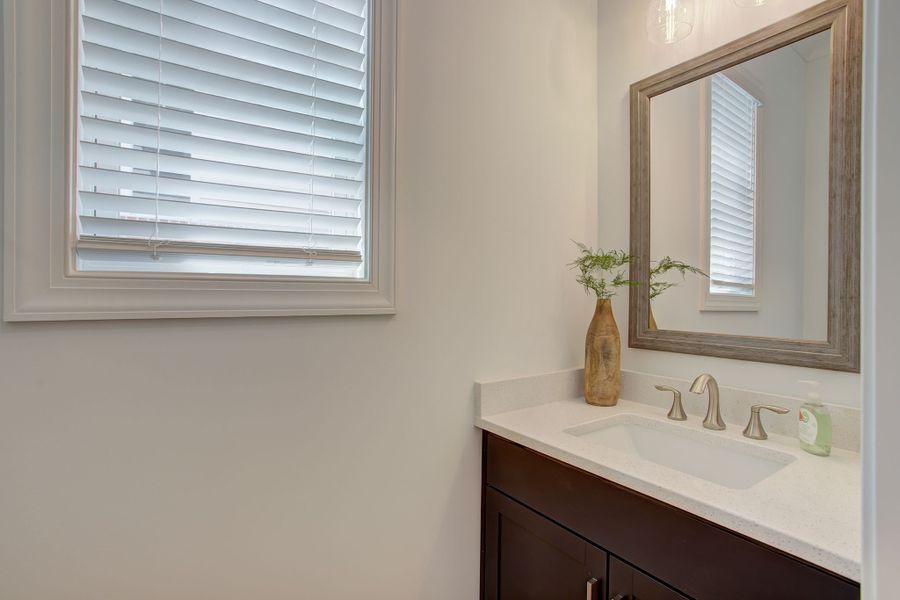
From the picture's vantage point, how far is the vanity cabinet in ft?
2.36

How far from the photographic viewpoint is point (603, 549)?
959 mm

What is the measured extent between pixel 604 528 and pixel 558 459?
169 millimetres

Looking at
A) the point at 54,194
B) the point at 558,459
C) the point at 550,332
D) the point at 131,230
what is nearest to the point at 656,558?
the point at 558,459

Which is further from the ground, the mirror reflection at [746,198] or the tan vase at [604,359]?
the mirror reflection at [746,198]

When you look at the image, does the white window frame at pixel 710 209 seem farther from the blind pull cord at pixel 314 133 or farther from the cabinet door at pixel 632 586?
the blind pull cord at pixel 314 133

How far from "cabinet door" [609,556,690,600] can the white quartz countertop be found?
0.17m

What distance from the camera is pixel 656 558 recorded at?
0.86 metres

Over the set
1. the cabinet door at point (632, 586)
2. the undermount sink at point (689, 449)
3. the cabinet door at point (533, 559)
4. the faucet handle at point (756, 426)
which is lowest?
the cabinet door at point (533, 559)

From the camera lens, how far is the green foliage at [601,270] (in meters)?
1.45

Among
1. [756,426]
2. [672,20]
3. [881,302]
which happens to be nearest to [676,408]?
[756,426]

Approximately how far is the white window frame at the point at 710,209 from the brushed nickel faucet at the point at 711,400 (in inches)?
9.3

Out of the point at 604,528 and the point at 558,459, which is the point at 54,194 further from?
the point at 604,528

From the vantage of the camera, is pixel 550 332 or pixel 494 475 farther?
pixel 550 332

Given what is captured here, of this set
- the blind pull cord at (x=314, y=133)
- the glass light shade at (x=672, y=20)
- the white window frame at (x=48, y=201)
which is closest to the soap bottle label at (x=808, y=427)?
the glass light shade at (x=672, y=20)
